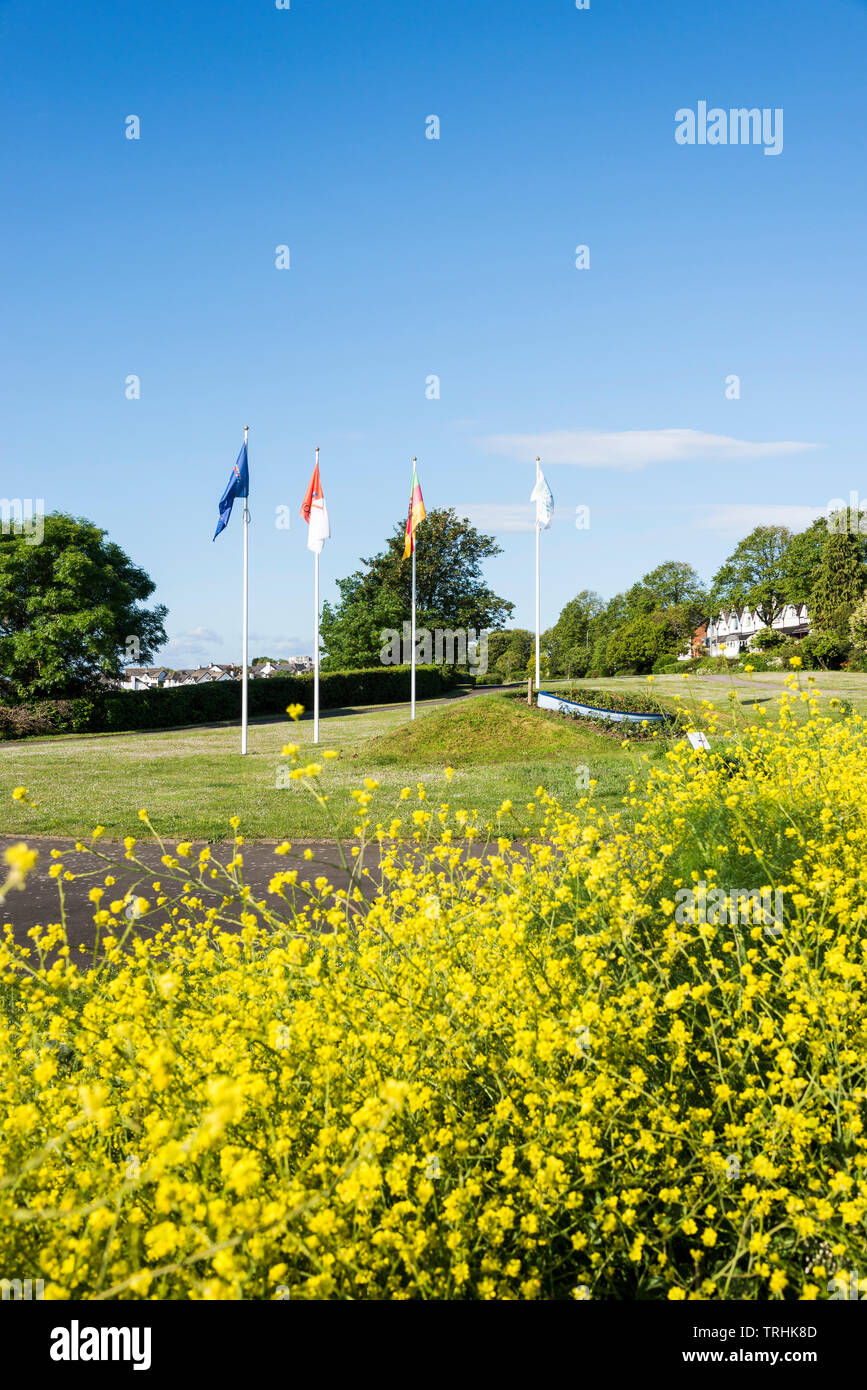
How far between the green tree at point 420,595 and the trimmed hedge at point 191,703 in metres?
8.20

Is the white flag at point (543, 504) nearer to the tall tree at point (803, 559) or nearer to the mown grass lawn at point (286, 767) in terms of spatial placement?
the mown grass lawn at point (286, 767)

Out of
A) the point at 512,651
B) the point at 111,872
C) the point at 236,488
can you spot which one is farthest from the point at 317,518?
the point at 512,651

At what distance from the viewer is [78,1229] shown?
2.13 metres

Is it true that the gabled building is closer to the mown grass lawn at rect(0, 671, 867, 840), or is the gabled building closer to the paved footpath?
the mown grass lawn at rect(0, 671, 867, 840)

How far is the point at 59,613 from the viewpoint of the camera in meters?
28.4

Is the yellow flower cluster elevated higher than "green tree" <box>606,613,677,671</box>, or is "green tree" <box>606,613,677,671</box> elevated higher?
"green tree" <box>606,613,677,671</box>

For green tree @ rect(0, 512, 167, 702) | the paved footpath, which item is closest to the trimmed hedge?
green tree @ rect(0, 512, 167, 702)

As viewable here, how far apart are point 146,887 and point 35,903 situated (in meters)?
0.97

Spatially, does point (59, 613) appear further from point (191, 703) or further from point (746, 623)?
point (746, 623)

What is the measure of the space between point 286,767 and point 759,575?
209 ft

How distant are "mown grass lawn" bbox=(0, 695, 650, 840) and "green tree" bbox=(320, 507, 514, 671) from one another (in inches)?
946

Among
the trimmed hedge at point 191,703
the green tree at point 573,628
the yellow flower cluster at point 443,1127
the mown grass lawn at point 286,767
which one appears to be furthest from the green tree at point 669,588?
the yellow flower cluster at point 443,1127

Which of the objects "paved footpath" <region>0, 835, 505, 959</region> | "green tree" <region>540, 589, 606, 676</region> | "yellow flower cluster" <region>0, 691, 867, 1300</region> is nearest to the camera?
"yellow flower cluster" <region>0, 691, 867, 1300</region>

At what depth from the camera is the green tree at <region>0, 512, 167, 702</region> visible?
89.2 ft
